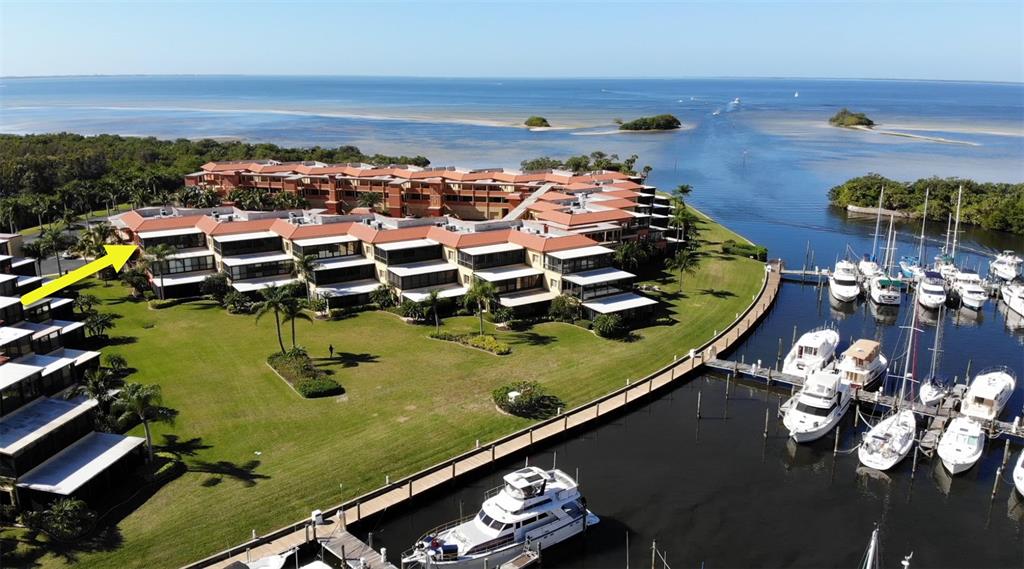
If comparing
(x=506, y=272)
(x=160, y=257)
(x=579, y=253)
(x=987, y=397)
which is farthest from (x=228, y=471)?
(x=987, y=397)

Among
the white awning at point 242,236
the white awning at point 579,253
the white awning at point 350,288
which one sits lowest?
the white awning at point 350,288

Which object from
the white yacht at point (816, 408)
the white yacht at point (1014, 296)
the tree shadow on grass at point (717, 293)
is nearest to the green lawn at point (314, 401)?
the tree shadow on grass at point (717, 293)

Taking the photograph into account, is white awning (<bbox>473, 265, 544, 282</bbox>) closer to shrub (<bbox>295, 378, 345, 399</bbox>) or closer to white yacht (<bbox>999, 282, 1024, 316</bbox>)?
shrub (<bbox>295, 378, 345, 399</bbox>)

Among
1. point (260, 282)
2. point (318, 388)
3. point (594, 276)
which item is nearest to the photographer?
point (318, 388)

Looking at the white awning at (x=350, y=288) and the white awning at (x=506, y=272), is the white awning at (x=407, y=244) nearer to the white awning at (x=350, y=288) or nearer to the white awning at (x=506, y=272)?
the white awning at (x=350, y=288)

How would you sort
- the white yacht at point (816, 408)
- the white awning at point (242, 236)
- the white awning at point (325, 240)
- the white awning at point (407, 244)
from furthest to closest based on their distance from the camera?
the white awning at point (242, 236) → the white awning at point (325, 240) → the white awning at point (407, 244) → the white yacht at point (816, 408)

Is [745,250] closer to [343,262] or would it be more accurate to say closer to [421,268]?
[421,268]
